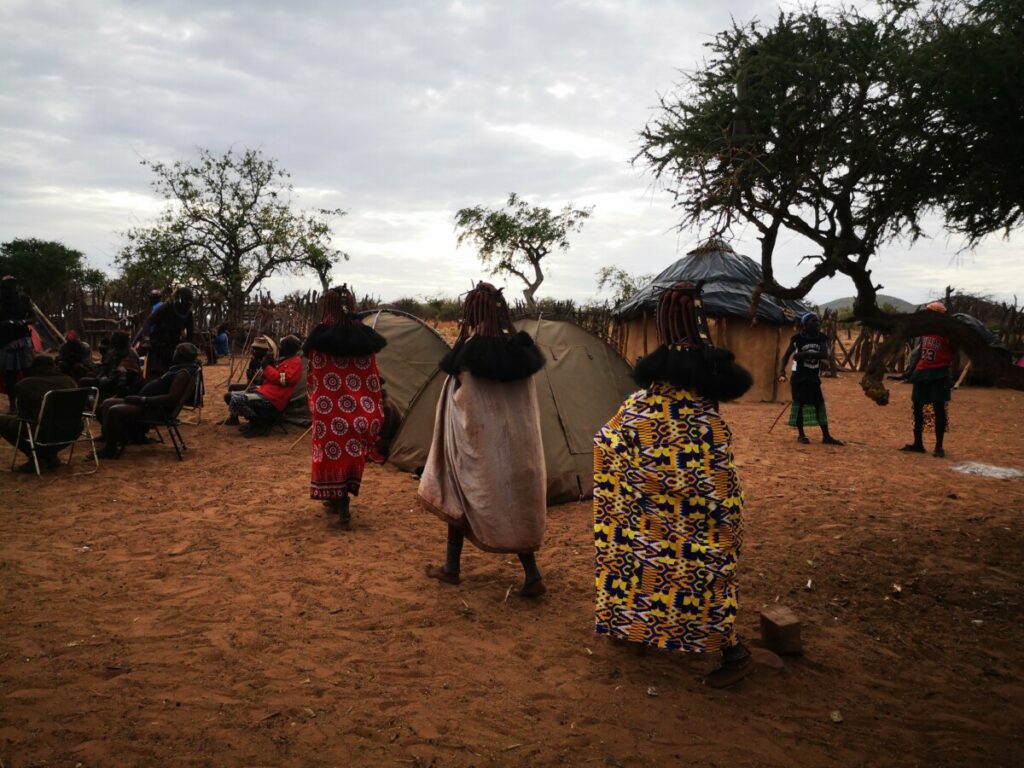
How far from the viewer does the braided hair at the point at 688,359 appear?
3.29 meters

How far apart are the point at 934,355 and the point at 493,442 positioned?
6.91 meters

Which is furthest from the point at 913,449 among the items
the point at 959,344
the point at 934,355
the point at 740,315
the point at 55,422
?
the point at 55,422

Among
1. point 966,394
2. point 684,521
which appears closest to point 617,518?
point 684,521

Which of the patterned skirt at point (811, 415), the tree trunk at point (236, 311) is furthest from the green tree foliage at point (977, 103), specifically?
the tree trunk at point (236, 311)

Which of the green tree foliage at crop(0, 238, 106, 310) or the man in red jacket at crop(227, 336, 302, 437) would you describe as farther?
the green tree foliage at crop(0, 238, 106, 310)

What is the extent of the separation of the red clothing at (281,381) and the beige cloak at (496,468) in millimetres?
5657

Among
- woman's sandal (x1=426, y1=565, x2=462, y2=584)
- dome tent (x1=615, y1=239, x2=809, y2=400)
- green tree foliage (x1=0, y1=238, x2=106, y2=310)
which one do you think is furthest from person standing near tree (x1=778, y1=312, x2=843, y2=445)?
green tree foliage (x1=0, y1=238, x2=106, y2=310)

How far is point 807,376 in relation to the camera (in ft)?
32.2

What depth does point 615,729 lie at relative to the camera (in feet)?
9.96

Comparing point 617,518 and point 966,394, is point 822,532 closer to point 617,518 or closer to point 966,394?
point 617,518

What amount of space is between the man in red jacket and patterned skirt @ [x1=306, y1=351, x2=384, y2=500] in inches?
151

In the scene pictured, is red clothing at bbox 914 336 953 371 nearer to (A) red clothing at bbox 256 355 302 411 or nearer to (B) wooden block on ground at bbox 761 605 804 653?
(B) wooden block on ground at bbox 761 605 804 653

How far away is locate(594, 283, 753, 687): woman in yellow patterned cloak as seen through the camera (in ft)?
10.9

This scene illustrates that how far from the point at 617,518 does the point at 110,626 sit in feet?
9.19
